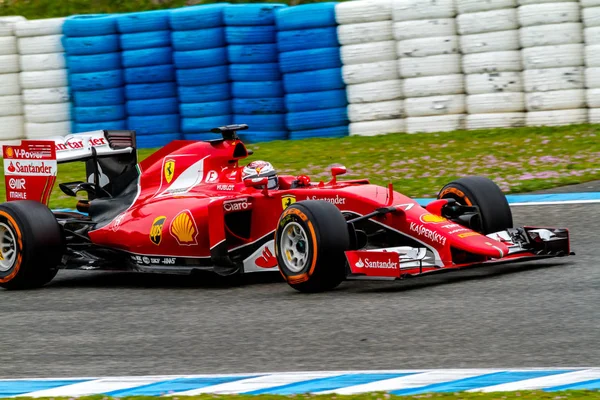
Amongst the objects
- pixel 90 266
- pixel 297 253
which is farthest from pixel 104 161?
pixel 297 253

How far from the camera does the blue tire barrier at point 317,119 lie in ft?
47.3

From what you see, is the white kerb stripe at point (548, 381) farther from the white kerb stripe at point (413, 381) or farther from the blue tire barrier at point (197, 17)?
the blue tire barrier at point (197, 17)

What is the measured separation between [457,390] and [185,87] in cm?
1068

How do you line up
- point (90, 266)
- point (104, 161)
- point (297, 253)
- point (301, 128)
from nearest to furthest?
1. point (297, 253)
2. point (90, 266)
3. point (104, 161)
4. point (301, 128)

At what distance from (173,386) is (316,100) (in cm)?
955

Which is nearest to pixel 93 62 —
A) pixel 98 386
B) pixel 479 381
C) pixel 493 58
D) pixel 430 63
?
pixel 430 63

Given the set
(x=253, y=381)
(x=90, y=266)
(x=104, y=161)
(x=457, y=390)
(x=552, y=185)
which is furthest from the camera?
(x=552, y=185)

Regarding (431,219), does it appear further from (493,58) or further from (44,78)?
(44,78)

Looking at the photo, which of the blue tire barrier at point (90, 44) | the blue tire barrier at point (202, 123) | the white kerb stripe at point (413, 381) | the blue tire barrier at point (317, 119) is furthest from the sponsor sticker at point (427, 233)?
the blue tire barrier at point (90, 44)

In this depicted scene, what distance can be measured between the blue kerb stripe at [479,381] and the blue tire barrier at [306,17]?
32.2 feet

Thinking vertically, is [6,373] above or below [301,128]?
below

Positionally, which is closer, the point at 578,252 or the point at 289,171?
the point at 578,252

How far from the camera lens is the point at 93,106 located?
603 inches

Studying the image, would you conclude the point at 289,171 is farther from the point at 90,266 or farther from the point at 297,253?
the point at 297,253
